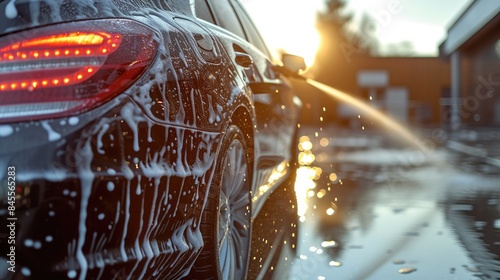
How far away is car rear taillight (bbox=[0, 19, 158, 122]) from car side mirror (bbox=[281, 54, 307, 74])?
10.9 feet

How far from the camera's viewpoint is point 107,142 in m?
2.67

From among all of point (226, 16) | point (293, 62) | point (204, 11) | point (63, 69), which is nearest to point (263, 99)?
point (226, 16)

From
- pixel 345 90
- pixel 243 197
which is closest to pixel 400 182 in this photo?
pixel 243 197

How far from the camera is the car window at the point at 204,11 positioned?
4.14 metres

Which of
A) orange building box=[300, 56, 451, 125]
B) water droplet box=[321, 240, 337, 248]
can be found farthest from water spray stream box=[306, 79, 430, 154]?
orange building box=[300, 56, 451, 125]

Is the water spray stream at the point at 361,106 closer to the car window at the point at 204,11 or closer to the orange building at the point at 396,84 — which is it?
the car window at the point at 204,11

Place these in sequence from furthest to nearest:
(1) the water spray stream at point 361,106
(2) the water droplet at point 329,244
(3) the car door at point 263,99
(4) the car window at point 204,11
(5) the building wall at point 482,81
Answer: (5) the building wall at point 482,81 < (1) the water spray stream at point 361,106 < (2) the water droplet at point 329,244 < (3) the car door at point 263,99 < (4) the car window at point 204,11

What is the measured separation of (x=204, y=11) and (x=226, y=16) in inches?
29.5

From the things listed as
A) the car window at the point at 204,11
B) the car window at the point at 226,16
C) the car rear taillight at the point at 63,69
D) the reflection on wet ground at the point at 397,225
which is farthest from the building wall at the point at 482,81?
the car rear taillight at the point at 63,69

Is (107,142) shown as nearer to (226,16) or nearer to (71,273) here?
(71,273)

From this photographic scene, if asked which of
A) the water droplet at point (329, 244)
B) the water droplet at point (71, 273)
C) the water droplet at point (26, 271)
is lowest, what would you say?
the water droplet at point (329, 244)

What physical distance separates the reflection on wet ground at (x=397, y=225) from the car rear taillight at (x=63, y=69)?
244cm

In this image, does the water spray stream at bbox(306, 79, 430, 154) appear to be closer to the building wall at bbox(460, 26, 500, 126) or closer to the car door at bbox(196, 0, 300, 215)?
the car door at bbox(196, 0, 300, 215)

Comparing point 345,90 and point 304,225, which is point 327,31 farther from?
point 304,225
